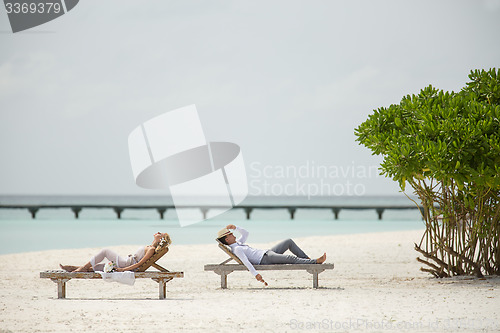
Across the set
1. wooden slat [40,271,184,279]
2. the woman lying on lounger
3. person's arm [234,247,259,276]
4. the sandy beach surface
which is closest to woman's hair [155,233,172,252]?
the woman lying on lounger

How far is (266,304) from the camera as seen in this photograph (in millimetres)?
8172

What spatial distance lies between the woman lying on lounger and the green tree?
3.46 metres

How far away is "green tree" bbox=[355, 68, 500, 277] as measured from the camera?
9328 mm

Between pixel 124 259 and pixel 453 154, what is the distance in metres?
4.69

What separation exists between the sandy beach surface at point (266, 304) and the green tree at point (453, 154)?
695 millimetres

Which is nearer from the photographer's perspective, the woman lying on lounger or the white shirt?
the woman lying on lounger

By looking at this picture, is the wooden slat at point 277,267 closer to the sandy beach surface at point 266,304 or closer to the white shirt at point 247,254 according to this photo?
the white shirt at point 247,254

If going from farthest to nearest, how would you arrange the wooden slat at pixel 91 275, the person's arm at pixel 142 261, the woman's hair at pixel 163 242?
the woman's hair at pixel 163 242, the person's arm at pixel 142 261, the wooden slat at pixel 91 275

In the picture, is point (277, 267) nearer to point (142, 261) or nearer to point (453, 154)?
point (142, 261)

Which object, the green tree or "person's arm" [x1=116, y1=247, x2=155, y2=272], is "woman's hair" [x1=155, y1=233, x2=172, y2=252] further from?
the green tree

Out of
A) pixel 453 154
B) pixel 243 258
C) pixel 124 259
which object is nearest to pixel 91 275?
pixel 124 259

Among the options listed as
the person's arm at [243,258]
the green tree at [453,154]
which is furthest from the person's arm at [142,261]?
the green tree at [453,154]

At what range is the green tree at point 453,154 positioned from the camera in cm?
933

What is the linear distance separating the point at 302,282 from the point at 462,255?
2.57 meters
